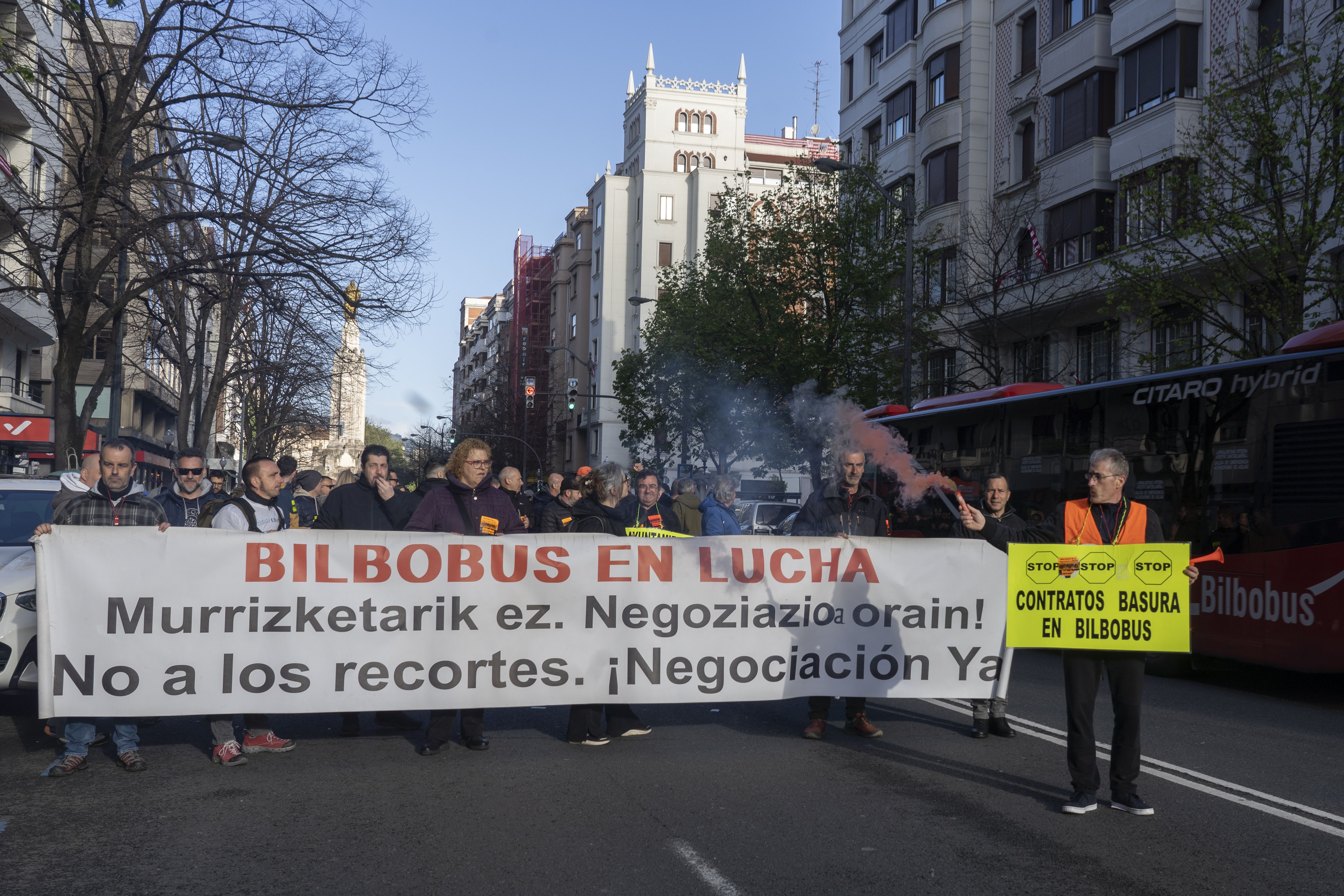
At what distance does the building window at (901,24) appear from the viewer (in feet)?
124

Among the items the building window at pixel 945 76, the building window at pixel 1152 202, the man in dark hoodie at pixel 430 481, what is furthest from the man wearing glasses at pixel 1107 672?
the building window at pixel 945 76

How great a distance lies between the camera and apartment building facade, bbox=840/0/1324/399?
84.6ft

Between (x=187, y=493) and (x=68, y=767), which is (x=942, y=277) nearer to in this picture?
(x=187, y=493)

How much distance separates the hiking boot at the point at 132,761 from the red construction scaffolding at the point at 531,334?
6655 cm

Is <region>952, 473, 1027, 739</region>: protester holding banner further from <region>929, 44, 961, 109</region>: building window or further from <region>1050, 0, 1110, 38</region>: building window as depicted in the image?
<region>929, 44, 961, 109</region>: building window

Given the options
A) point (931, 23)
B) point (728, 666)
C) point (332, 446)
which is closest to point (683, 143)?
point (931, 23)

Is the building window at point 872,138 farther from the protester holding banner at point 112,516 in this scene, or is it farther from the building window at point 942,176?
the protester holding banner at point 112,516

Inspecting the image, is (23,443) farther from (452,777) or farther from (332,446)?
(332,446)

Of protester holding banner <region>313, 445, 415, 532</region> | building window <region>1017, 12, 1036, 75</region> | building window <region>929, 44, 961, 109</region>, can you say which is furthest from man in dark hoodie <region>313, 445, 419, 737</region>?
building window <region>929, 44, 961, 109</region>

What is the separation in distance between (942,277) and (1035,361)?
5535 mm

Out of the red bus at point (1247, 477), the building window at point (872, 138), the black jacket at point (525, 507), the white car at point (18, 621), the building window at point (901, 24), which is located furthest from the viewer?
the building window at point (872, 138)

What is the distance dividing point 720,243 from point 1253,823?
29558mm

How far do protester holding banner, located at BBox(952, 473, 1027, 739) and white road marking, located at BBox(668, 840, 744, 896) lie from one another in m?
3.10

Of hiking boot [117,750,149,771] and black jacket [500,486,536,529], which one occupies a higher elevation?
black jacket [500,486,536,529]
